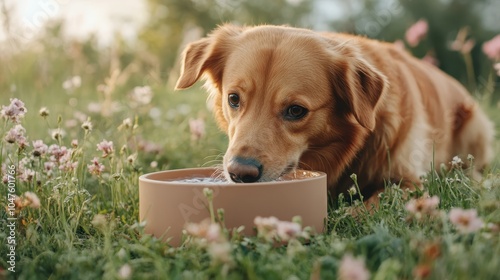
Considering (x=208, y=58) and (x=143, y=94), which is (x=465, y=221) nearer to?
(x=208, y=58)

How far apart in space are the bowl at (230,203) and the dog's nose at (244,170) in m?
0.24

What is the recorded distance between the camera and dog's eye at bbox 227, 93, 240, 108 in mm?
2750

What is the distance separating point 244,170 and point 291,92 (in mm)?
553

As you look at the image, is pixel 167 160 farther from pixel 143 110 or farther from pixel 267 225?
pixel 267 225

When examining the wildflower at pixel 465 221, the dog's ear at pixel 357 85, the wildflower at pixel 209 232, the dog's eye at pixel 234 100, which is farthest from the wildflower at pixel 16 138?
the wildflower at pixel 465 221

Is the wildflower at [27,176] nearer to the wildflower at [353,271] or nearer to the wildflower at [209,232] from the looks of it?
the wildflower at [209,232]

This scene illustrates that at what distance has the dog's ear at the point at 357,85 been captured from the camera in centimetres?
273

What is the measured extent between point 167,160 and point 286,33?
5.03ft

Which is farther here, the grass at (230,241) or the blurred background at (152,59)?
the blurred background at (152,59)

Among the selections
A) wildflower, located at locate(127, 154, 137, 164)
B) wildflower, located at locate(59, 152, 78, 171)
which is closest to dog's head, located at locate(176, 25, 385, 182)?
wildflower, located at locate(127, 154, 137, 164)

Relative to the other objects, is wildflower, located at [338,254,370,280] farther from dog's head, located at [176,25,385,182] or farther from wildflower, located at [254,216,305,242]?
dog's head, located at [176,25,385,182]

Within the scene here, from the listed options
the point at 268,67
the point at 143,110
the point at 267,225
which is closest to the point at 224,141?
the point at 143,110

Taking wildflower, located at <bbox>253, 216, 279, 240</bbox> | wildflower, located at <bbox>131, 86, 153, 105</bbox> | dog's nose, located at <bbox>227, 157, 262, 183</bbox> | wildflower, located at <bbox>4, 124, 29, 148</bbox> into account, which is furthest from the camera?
wildflower, located at <bbox>131, 86, 153, 105</bbox>

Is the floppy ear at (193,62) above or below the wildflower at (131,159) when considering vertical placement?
above
